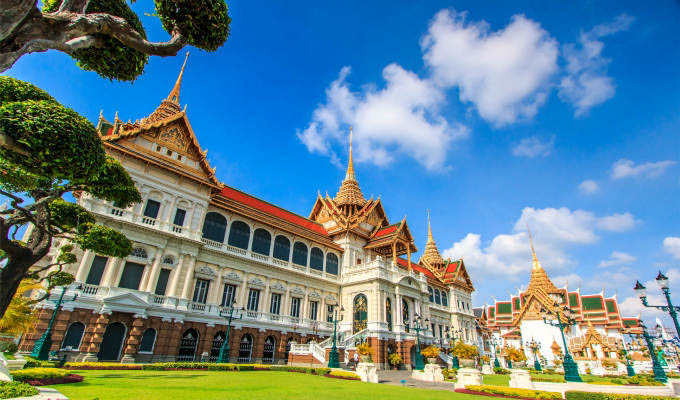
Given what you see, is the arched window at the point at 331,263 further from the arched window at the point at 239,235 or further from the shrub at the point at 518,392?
the shrub at the point at 518,392

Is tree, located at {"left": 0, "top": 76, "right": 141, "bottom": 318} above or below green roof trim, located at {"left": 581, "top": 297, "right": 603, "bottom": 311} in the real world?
below

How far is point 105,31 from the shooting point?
6.55m

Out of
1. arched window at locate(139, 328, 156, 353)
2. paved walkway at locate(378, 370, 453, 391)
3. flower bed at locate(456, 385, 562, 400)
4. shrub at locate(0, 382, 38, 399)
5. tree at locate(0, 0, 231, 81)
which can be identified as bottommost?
paved walkway at locate(378, 370, 453, 391)

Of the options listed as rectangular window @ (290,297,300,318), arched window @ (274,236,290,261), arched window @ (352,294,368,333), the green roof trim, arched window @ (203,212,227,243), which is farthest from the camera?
the green roof trim

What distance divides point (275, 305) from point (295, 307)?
Result: 2.03m

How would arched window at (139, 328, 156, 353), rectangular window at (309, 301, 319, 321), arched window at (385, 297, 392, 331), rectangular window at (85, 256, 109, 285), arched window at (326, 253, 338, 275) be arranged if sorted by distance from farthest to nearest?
1. arched window at (326, 253, 338, 275)
2. arched window at (385, 297, 392, 331)
3. rectangular window at (309, 301, 319, 321)
4. arched window at (139, 328, 156, 353)
5. rectangular window at (85, 256, 109, 285)

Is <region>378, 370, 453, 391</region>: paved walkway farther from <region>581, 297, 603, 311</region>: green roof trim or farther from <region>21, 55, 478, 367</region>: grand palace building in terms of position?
<region>581, 297, 603, 311</region>: green roof trim

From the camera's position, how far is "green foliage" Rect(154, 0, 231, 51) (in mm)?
7777

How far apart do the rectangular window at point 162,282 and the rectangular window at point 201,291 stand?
2.15 meters

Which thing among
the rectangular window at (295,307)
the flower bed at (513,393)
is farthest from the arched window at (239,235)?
the flower bed at (513,393)

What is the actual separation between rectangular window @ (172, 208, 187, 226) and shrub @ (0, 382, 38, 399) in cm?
1617

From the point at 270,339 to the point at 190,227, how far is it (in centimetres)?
1039

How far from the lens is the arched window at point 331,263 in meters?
Result: 31.5

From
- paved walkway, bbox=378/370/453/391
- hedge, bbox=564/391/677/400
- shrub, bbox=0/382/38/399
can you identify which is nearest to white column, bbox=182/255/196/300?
paved walkway, bbox=378/370/453/391
